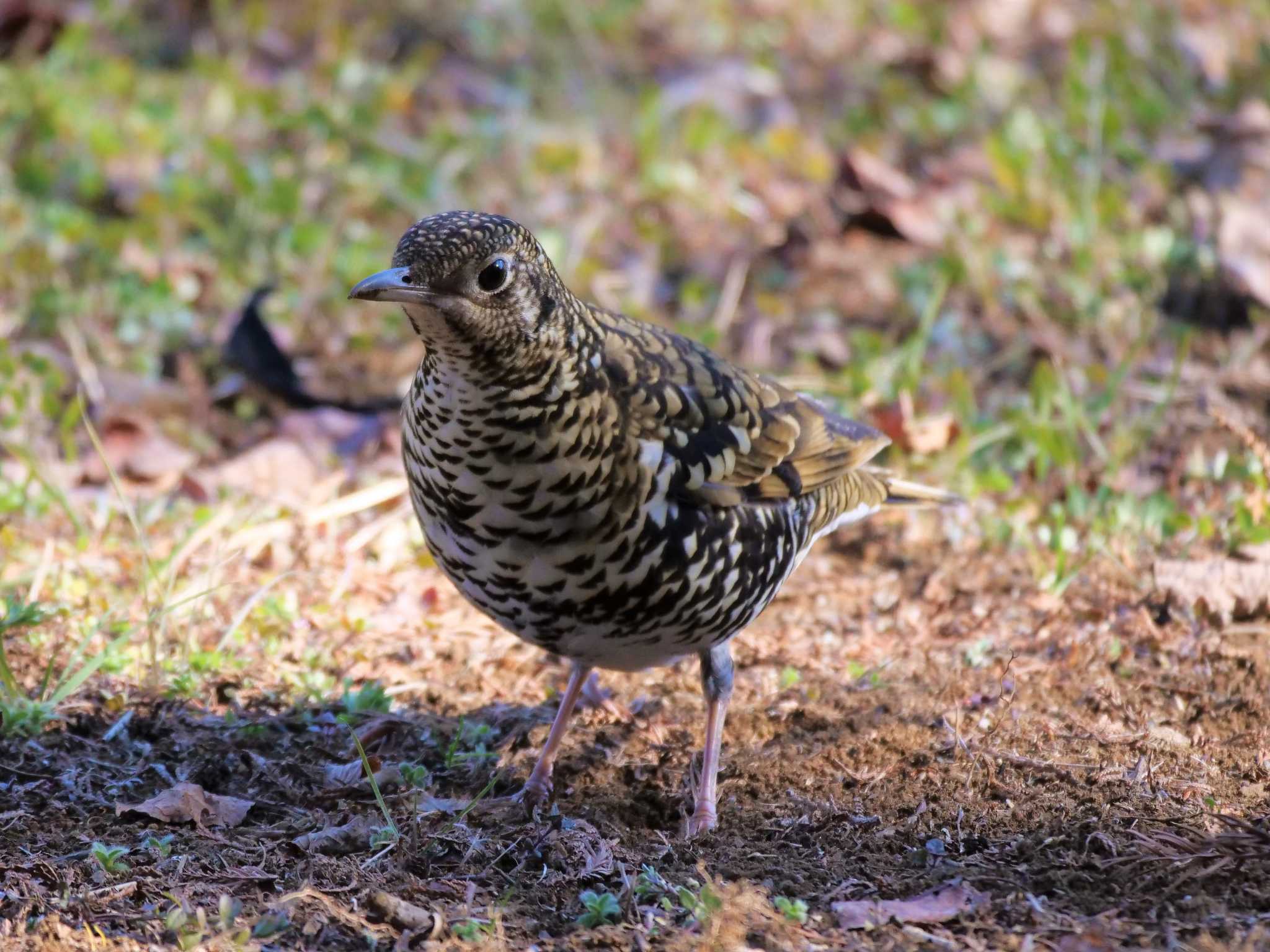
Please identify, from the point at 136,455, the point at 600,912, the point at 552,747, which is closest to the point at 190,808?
the point at 552,747

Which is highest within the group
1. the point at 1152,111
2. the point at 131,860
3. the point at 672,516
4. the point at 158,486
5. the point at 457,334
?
the point at 1152,111

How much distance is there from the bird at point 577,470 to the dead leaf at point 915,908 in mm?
668

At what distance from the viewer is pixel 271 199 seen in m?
6.87

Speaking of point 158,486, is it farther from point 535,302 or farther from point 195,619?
point 535,302

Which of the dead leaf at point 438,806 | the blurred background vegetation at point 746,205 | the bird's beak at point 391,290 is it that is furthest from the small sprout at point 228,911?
the blurred background vegetation at point 746,205

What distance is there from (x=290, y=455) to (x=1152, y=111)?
4695 mm

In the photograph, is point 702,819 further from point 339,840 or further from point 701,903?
point 339,840

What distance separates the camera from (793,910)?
297 cm

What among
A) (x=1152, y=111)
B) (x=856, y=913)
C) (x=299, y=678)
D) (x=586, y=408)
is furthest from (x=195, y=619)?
(x=1152, y=111)

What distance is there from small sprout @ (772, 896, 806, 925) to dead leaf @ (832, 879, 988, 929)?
80 millimetres

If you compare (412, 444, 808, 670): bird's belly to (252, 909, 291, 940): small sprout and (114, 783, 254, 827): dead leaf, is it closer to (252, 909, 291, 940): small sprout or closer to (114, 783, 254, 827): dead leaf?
(114, 783, 254, 827): dead leaf

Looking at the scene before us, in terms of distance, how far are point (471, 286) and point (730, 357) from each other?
312 cm

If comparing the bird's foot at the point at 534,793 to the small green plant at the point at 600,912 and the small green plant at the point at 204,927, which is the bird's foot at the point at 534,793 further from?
the small green plant at the point at 204,927

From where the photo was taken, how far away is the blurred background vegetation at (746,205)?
5617 millimetres
